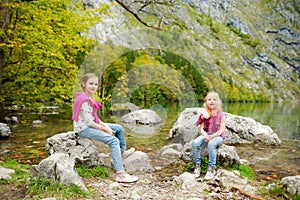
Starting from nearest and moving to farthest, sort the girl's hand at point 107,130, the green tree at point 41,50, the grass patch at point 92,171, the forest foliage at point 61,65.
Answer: the grass patch at point 92,171 < the girl's hand at point 107,130 < the forest foliage at point 61,65 < the green tree at point 41,50

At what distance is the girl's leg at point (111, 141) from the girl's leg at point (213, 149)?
6.12 ft

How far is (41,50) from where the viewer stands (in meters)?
10.1

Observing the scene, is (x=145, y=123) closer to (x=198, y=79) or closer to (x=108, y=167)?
(x=198, y=79)

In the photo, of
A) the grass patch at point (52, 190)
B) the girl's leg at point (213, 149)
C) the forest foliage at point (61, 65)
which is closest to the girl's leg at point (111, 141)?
the grass patch at point (52, 190)

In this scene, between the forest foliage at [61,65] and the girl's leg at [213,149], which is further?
the forest foliage at [61,65]

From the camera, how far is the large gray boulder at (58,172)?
13.3 feet

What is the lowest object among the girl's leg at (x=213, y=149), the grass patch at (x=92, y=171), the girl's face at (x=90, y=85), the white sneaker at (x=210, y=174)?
the grass patch at (x=92, y=171)

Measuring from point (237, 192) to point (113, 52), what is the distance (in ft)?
26.3

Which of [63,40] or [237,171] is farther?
[63,40]

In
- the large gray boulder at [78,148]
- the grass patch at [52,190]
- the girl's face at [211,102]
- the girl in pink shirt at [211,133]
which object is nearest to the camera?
the grass patch at [52,190]

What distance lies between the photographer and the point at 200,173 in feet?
19.0

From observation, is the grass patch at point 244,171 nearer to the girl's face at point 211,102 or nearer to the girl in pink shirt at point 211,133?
the girl in pink shirt at point 211,133

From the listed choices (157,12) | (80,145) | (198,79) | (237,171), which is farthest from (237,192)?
(198,79)

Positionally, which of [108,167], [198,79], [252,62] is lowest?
[108,167]
